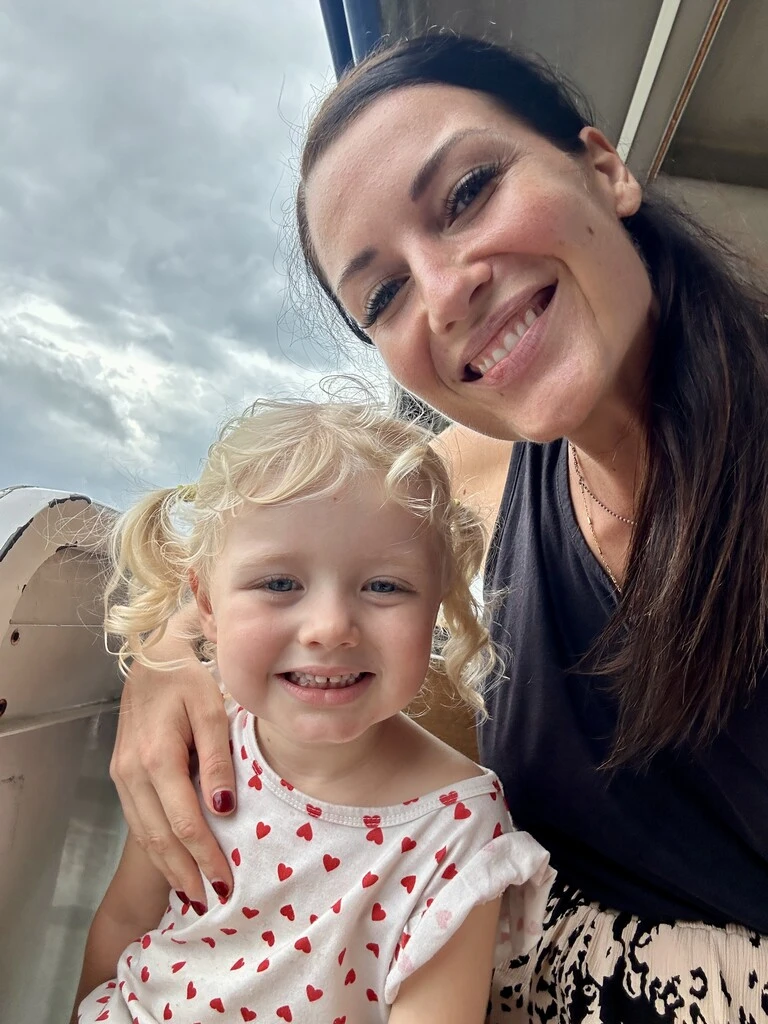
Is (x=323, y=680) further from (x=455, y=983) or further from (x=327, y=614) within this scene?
(x=455, y=983)

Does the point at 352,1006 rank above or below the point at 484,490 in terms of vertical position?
below

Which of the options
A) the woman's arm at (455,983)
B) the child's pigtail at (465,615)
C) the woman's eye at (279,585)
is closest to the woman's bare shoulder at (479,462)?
the child's pigtail at (465,615)

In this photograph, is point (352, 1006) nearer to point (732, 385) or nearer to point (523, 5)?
point (732, 385)

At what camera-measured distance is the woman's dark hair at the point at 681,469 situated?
→ 2.41ft

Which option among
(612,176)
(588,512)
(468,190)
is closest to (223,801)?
(588,512)

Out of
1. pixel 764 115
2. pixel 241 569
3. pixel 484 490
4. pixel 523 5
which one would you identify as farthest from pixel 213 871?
pixel 764 115

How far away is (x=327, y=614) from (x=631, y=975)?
1.67 ft

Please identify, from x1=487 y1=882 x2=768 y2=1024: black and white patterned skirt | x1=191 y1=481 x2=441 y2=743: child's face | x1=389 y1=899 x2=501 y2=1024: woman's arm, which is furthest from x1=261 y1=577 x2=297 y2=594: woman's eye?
x1=487 y1=882 x2=768 y2=1024: black and white patterned skirt

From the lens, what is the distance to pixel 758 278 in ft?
3.06

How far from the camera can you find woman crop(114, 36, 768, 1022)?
0.73m

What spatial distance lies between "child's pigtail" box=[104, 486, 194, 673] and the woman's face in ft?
1.25

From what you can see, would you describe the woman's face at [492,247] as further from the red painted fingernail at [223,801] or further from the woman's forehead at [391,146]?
the red painted fingernail at [223,801]

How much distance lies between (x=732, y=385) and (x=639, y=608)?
0.27 meters

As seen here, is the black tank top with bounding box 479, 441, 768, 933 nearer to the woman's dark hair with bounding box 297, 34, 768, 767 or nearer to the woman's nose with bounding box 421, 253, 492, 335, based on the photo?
the woman's dark hair with bounding box 297, 34, 768, 767
